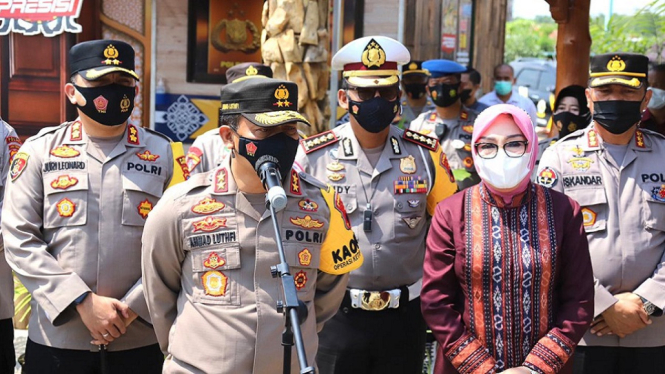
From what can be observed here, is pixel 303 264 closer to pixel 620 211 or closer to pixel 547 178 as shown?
pixel 547 178

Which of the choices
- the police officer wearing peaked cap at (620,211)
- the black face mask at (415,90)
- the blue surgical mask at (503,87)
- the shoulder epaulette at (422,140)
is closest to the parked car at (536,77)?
the blue surgical mask at (503,87)

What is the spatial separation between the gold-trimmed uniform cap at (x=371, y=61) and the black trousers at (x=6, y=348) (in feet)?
7.36

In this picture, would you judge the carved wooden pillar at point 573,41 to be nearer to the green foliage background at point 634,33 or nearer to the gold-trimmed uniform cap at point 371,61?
the green foliage background at point 634,33

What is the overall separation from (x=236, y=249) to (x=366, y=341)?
1.44 m

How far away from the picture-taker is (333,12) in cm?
1065

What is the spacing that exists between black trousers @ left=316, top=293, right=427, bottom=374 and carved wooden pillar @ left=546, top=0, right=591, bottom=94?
4861 mm

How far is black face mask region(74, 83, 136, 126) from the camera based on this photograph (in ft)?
13.3

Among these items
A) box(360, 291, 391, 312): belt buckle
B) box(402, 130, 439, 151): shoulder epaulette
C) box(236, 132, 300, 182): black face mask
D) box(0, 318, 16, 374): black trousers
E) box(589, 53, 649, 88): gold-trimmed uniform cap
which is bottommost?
box(0, 318, 16, 374): black trousers

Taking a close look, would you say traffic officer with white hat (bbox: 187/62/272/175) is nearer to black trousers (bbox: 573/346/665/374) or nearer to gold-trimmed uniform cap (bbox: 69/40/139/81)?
gold-trimmed uniform cap (bbox: 69/40/139/81)

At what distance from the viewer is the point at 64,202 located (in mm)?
3949

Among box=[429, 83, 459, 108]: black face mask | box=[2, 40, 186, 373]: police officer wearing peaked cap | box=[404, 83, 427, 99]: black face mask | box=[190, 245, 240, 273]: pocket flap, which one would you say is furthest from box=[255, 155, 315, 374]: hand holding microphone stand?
box=[404, 83, 427, 99]: black face mask

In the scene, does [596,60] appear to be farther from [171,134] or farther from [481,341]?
[171,134]

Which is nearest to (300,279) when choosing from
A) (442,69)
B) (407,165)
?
(407,165)

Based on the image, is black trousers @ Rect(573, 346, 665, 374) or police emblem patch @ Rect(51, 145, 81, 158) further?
black trousers @ Rect(573, 346, 665, 374)
